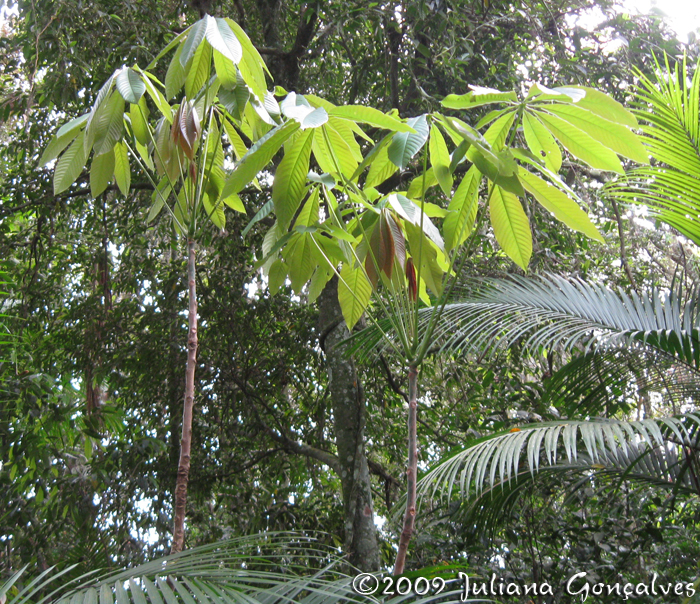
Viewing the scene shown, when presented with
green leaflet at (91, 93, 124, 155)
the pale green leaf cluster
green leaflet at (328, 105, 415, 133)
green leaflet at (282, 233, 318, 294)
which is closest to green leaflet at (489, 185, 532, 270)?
the pale green leaf cluster

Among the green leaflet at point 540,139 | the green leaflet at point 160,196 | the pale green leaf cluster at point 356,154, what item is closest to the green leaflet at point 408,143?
the pale green leaf cluster at point 356,154

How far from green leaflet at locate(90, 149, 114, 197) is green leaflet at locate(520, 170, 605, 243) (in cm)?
103

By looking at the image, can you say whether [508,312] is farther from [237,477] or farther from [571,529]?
[237,477]

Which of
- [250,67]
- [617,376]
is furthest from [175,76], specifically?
[617,376]

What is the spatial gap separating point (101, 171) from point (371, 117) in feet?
2.55

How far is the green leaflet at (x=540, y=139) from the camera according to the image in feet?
3.90

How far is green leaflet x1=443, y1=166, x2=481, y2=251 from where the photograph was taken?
1231 millimetres

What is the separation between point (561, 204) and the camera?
3.92 feet

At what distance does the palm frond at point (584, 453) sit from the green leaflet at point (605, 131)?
0.66 meters

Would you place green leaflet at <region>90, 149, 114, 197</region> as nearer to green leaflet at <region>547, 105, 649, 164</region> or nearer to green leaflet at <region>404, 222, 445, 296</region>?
green leaflet at <region>404, 222, 445, 296</region>

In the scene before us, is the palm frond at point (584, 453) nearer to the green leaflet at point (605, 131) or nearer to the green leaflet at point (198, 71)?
the green leaflet at point (605, 131)

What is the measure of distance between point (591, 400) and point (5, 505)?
96.9 inches

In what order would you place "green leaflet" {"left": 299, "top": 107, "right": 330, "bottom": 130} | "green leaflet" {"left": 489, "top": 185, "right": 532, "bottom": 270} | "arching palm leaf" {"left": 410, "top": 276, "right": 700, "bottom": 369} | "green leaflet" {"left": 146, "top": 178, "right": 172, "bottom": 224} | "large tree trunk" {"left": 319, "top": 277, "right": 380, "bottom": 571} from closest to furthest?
"green leaflet" {"left": 299, "top": 107, "right": 330, "bottom": 130}
"green leaflet" {"left": 489, "top": 185, "right": 532, "bottom": 270}
"green leaflet" {"left": 146, "top": 178, "right": 172, "bottom": 224}
"arching palm leaf" {"left": 410, "top": 276, "right": 700, "bottom": 369}
"large tree trunk" {"left": 319, "top": 277, "right": 380, "bottom": 571}

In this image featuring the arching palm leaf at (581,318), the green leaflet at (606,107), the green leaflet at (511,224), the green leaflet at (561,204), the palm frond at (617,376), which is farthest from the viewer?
the palm frond at (617,376)
